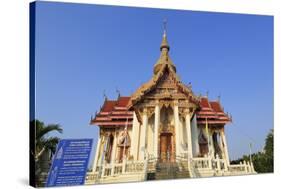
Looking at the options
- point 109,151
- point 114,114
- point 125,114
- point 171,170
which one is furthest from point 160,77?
point 171,170

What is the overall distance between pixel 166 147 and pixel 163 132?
45cm

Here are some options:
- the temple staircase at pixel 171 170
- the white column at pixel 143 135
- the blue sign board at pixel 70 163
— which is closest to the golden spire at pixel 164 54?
the white column at pixel 143 135

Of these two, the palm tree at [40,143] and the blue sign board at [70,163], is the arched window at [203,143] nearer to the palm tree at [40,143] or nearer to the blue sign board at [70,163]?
the blue sign board at [70,163]

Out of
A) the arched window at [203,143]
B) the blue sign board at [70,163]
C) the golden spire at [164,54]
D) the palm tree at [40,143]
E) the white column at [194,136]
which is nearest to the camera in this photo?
the palm tree at [40,143]

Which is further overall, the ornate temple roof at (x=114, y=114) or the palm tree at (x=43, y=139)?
the ornate temple roof at (x=114, y=114)

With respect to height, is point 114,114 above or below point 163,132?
above

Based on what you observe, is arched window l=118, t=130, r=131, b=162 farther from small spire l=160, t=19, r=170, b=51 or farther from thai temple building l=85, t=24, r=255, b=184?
small spire l=160, t=19, r=170, b=51

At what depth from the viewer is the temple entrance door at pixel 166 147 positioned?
11.8 metres

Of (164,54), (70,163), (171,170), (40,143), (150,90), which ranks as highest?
(164,54)

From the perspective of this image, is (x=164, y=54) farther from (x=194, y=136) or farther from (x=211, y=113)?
(x=194, y=136)

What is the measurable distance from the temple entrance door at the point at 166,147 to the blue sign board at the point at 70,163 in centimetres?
198

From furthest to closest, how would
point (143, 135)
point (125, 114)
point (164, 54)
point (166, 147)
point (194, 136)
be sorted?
point (194, 136) < point (125, 114) < point (143, 135) < point (166, 147) < point (164, 54)

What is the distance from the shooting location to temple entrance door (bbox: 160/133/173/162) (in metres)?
11.8

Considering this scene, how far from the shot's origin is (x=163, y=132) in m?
12.3
